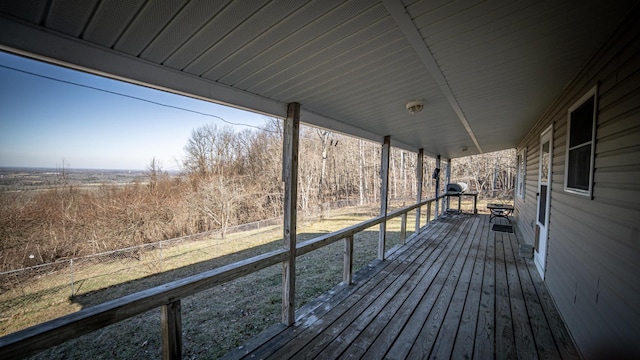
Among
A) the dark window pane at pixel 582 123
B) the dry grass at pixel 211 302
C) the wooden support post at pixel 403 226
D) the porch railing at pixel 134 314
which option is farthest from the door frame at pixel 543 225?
the porch railing at pixel 134 314

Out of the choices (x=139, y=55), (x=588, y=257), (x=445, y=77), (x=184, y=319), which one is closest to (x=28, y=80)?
(x=184, y=319)

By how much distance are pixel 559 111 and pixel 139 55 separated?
4.58 metres

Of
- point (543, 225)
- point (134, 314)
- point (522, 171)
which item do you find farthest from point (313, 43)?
point (522, 171)

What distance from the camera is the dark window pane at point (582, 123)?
231 centimetres

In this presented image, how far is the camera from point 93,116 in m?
7.79

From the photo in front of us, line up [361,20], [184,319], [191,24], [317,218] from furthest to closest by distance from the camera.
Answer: [317,218]
[184,319]
[361,20]
[191,24]

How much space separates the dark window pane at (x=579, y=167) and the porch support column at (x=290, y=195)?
8.64 ft

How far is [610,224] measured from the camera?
171 cm

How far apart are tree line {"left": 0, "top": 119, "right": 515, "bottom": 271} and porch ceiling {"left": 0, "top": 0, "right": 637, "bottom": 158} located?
2.51 metres

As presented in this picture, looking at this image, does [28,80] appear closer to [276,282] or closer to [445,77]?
[276,282]

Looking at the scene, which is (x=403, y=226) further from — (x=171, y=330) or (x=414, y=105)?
(x=171, y=330)

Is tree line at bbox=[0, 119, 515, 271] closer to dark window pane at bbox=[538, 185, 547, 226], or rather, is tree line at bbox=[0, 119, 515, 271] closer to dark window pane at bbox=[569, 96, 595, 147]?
dark window pane at bbox=[569, 96, 595, 147]

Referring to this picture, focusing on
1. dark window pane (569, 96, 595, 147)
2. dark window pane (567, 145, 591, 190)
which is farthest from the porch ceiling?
dark window pane (567, 145, 591, 190)

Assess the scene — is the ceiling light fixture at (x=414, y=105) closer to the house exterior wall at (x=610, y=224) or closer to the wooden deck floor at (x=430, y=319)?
the house exterior wall at (x=610, y=224)
